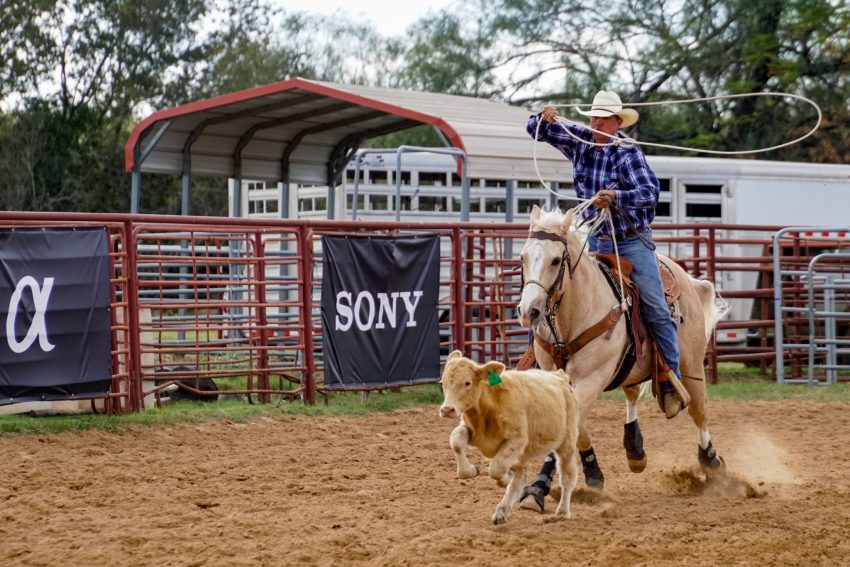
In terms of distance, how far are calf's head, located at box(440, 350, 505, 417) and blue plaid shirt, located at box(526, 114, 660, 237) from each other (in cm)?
177

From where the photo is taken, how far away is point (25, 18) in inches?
1278

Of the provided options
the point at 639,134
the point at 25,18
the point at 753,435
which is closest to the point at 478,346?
the point at 753,435

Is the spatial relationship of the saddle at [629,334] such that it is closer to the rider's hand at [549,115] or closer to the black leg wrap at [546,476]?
the black leg wrap at [546,476]

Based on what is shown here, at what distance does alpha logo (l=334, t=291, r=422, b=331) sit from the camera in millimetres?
11148

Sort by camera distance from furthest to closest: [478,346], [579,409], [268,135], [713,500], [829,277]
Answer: [268,135]
[829,277]
[478,346]
[713,500]
[579,409]

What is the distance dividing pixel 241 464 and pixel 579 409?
2.68 meters

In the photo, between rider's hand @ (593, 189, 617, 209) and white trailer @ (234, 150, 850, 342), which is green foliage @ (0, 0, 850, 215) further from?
rider's hand @ (593, 189, 617, 209)

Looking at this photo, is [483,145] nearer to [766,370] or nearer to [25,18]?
[766,370]

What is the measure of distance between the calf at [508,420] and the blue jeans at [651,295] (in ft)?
4.03

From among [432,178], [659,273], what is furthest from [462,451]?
[432,178]

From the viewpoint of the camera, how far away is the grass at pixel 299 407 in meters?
9.38

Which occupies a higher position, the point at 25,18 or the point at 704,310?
the point at 25,18

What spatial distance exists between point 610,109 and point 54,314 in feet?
15.3

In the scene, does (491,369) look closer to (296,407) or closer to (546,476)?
(546,476)
